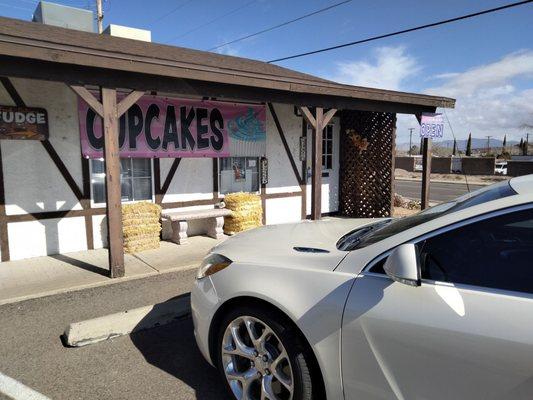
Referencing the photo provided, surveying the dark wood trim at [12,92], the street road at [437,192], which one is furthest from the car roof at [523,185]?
the street road at [437,192]

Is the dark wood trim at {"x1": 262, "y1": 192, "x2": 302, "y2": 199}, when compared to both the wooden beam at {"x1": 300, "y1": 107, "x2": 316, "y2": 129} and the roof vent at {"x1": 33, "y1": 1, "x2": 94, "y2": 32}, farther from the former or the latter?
the roof vent at {"x1": 33, "y1": 1, "x2": 94, "y2": 32}

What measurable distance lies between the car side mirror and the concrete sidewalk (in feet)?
14.0

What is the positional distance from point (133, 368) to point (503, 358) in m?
2.57

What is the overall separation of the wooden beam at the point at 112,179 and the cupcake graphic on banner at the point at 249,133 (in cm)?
329

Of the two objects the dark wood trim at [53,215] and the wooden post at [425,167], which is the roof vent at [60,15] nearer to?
the dark wood trim at [53,215]

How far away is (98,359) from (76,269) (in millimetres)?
2837

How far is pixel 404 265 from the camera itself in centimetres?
185

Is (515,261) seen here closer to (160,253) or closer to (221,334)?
(221,334)

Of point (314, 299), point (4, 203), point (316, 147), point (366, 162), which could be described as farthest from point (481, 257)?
point (366, 162)

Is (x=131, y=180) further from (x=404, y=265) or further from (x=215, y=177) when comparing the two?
(x=404, y=265)

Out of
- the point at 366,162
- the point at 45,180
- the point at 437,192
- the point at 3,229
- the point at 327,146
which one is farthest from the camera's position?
the point at 437,192

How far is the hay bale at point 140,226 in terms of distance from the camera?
6656 mm

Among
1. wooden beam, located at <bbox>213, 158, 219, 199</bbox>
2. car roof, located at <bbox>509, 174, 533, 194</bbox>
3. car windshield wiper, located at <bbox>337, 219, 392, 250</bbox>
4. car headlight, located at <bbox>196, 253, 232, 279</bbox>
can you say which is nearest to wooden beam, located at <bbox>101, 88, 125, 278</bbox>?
car headlight, located at <bbox>196, 253, 232, 279</bbox>

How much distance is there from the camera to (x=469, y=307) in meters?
1.79
